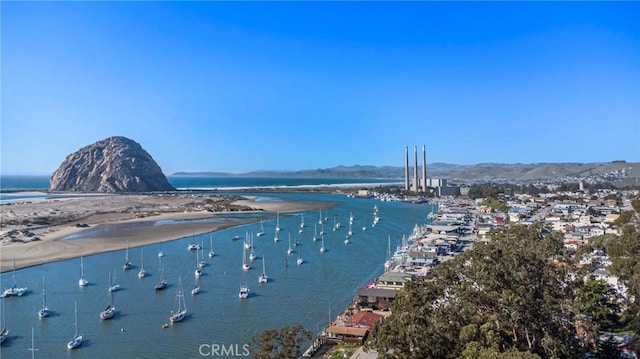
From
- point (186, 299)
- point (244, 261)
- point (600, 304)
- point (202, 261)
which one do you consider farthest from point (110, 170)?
point (600, 304)

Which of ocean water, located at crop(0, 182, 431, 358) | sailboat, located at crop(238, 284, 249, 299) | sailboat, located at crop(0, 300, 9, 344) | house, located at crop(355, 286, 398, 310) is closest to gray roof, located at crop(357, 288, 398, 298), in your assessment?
house, located at crop(355, 286, 398, 310)

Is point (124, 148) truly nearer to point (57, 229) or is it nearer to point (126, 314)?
point (57, 229)

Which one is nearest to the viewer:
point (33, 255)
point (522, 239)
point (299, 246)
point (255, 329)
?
point (522, 239)

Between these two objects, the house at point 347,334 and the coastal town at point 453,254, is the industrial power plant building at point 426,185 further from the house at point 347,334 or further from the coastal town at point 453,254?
the house at point 347,334

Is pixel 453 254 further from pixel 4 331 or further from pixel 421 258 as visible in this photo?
pixel 4 331

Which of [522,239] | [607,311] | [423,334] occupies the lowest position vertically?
[607,311]

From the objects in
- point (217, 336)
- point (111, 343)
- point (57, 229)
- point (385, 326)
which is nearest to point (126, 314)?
point (111, 343)
